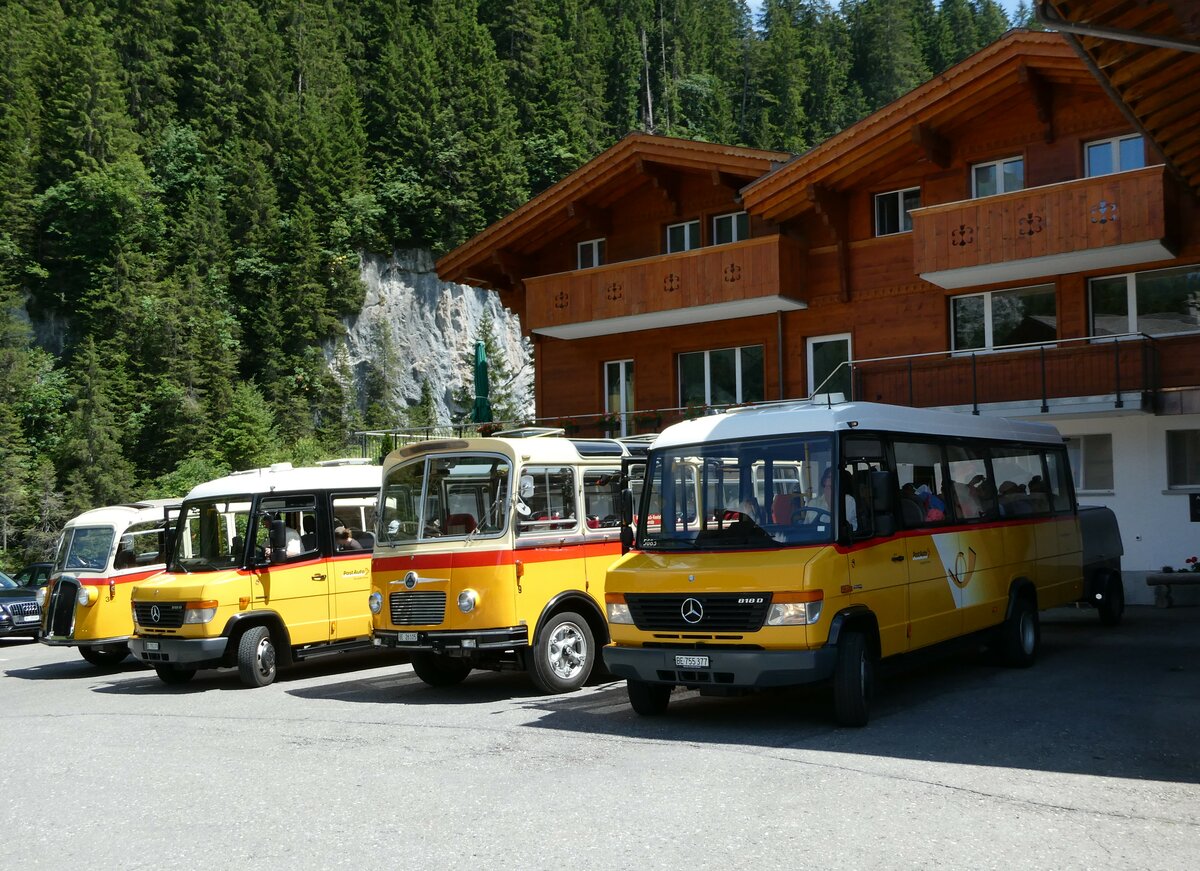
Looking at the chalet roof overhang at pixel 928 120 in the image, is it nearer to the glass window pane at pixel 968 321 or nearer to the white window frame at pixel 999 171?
the white window frame at pixel 999 171

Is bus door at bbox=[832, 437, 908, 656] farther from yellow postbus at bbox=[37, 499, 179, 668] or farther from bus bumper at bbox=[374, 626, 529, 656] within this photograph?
yellow postbus at bbox=[37, 499, 179, 668]

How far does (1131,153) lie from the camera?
22.1 metres

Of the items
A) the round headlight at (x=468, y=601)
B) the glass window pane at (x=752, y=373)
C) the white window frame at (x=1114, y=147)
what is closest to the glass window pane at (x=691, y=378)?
the glass window pane at (x=752, y=373)

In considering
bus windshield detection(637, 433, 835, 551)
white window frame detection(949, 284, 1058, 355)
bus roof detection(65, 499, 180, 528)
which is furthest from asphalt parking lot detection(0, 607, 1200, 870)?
white window frame detection(949, 284, 1058, 355)

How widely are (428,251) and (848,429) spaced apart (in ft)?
202

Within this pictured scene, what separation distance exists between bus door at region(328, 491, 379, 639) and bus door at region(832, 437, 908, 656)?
7129 mm

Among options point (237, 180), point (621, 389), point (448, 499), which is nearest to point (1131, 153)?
point (621, 389)

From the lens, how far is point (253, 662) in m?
14.3

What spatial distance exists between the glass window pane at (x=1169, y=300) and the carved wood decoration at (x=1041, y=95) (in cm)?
325

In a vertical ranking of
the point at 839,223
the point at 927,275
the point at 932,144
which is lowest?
the point at 927,275

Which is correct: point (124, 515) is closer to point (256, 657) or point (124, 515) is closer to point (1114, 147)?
point (256, 657)

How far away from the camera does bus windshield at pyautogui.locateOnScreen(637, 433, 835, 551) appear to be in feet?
33.2

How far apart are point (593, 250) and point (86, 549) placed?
15432 millimetres

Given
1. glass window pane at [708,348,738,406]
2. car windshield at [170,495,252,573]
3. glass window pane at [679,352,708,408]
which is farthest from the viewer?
glass window pane at [679,352,708,408]
